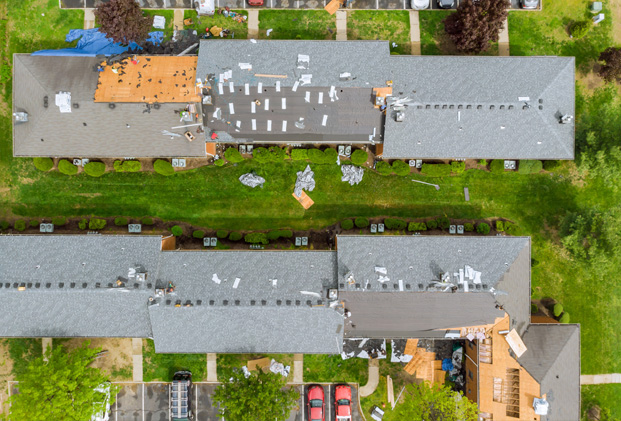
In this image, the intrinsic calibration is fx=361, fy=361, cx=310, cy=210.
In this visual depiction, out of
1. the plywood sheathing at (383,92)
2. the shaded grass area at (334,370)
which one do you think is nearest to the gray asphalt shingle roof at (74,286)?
the shaded grass area at (334,370)

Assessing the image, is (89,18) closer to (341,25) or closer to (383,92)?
(341,25)

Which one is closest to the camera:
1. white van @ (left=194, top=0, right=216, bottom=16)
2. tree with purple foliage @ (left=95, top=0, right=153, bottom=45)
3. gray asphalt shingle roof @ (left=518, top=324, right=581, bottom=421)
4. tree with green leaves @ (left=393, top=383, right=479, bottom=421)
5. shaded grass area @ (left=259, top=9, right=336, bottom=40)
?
tree with green leaves @ (left=393, top=383, right=479, bottom=421)

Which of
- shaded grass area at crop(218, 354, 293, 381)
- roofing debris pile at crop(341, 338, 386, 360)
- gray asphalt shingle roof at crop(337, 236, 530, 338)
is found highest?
gray asphalt shingle roof at crop(337, 236, 530, 338)

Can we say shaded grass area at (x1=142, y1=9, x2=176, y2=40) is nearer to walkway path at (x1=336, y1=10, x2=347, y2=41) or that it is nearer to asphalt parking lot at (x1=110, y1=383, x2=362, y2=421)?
walkway path at (x1=336, y1=10, x2=347, y2=41)

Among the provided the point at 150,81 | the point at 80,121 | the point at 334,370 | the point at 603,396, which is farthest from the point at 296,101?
the point at 603,396

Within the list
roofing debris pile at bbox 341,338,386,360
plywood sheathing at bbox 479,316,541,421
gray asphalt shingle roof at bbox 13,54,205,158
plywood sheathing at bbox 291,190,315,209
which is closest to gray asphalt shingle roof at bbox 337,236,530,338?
plywood sheathing at bbox 479,316,541,421

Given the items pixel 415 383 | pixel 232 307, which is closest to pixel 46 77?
pixel 232 307

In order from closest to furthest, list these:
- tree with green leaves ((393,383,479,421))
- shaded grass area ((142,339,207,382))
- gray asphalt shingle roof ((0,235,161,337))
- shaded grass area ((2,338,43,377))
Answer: gray asphalt shingle roof ((0,235,161,337)) < tree with green leaves ((393,383,479,421)) < shaded grass area ((2,338,43,377)) < shaded grass area ((142,339,207,382))
